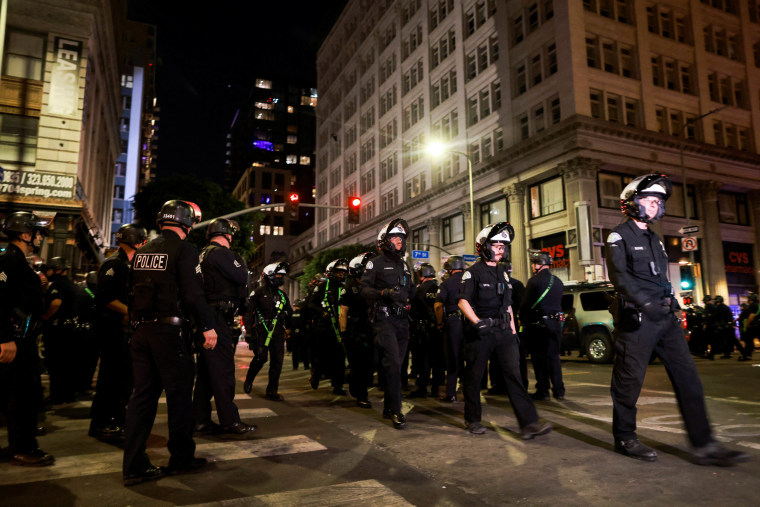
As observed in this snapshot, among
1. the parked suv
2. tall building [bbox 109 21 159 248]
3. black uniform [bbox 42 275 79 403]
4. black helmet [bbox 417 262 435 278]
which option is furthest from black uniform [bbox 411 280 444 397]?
tall building [bbox 109 21 159 248]

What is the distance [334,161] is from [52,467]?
63609mm

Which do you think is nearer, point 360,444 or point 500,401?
point 360,444

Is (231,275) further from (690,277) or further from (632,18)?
(632,18)

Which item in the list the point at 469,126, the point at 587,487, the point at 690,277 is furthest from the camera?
the point at 469,126

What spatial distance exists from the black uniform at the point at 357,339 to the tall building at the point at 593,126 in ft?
68.6

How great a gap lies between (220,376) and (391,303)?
78.2 inches

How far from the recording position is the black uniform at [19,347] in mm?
4195

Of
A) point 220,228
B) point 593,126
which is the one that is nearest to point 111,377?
point 220,228

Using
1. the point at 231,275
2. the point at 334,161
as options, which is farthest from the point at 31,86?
the point at 334,161

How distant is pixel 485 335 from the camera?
17.1 ft

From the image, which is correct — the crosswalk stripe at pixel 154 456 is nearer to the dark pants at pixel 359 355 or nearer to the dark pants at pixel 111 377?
the dark pants at pixel 111 377

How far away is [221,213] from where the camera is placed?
36.5 metres

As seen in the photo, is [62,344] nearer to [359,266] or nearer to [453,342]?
[359,266]

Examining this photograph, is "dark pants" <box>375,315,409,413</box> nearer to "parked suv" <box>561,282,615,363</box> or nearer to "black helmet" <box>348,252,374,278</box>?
"black helmet" <box>348,252,374,278</box>
